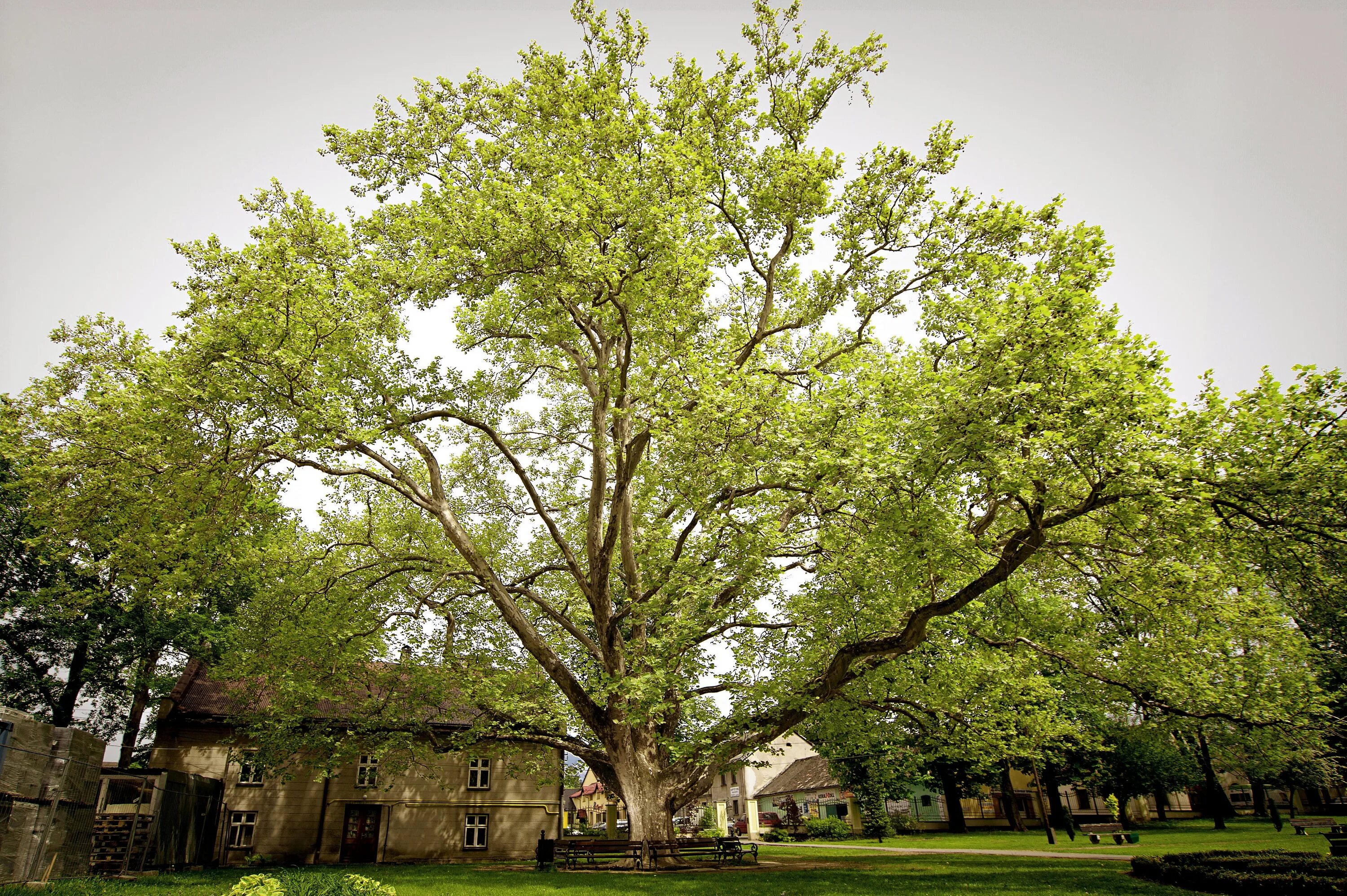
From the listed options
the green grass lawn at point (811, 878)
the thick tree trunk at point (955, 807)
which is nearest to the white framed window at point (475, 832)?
the green grass lawn at point (811, 878)

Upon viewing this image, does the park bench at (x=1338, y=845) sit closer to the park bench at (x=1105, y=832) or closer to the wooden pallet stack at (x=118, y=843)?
the park bench at (x=1105, y=832)

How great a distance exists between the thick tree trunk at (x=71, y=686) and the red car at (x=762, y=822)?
38968 mm

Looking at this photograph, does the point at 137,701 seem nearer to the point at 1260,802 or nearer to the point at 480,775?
the point at 480,775

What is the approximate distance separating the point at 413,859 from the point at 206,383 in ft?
76.7

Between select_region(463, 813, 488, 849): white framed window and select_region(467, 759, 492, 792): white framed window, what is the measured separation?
278mm

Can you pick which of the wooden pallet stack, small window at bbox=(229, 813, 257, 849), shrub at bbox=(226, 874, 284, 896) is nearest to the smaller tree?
small window at bbox=(229, 813, 257, 849)

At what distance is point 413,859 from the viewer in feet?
91.8

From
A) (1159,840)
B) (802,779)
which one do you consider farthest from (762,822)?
(1159,840)

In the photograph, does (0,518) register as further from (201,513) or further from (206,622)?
(201,513)

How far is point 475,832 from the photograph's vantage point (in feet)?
96.5

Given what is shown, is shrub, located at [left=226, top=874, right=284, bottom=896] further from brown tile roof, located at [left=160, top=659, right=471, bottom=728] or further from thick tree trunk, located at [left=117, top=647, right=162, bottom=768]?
thick tree trunk, located at [left=117, top=647, right=162, bottom=768]

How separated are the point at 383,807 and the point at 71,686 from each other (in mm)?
14630

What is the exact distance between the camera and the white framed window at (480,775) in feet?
98.0

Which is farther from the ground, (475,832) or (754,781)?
(754,781)
